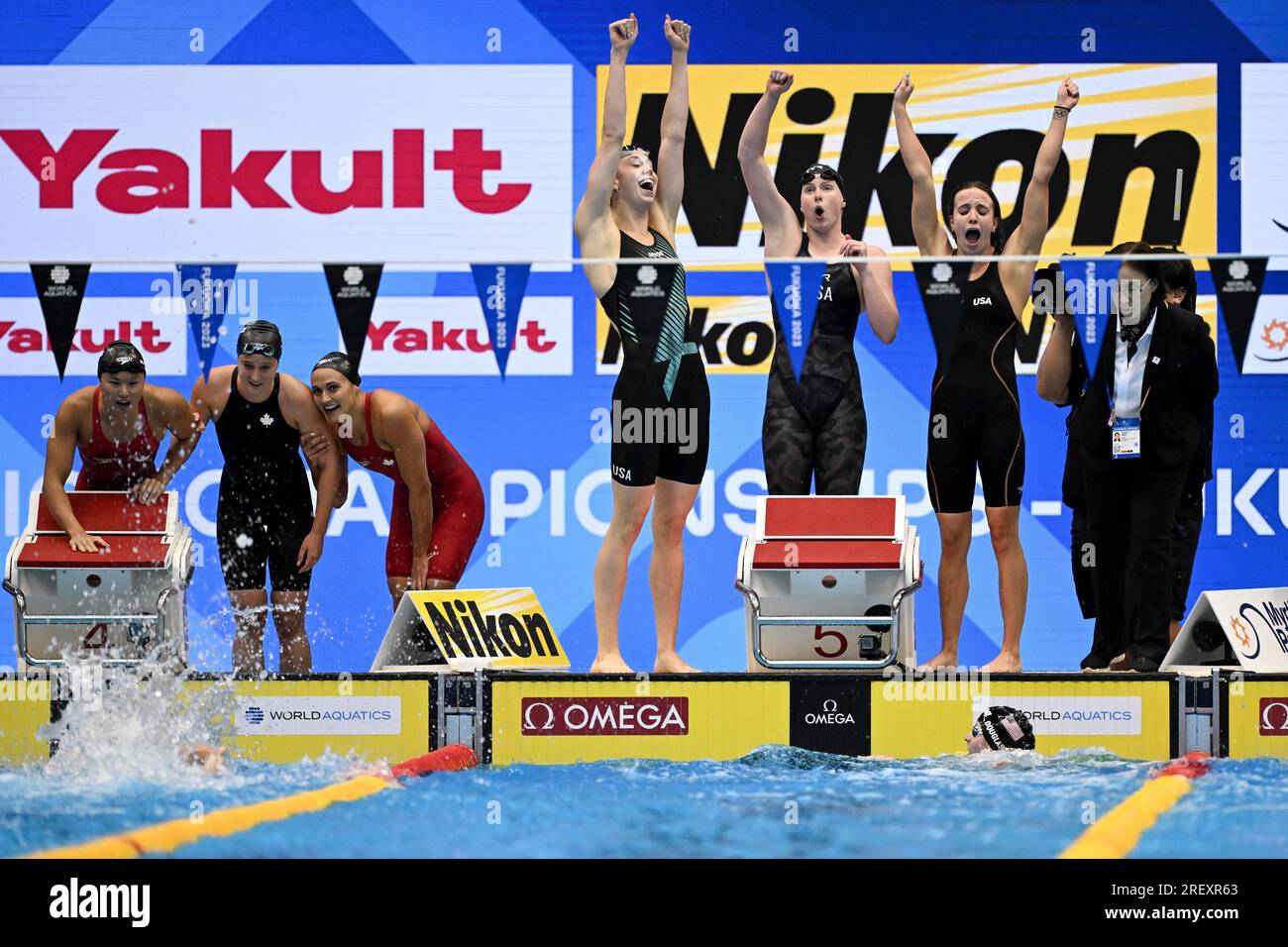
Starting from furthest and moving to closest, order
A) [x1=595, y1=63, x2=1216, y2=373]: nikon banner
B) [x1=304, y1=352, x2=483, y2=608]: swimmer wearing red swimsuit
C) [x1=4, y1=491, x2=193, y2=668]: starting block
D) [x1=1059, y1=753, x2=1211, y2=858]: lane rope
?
[x1=595, y1=63, x2=1216, y2=373]: nikon banner, [x1=304, y1=352, x2=483, y2=608]: swimmer wearing red swimsuit, [x1=4, y1=491, x2=193, y2=668]: starting block, [x1=1059, y1=753, x2=1211, y2=858]: lane rope

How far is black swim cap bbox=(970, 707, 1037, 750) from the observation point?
18.9ft

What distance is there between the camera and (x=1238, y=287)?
6.31 meters

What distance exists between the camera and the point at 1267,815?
4750 millimetres

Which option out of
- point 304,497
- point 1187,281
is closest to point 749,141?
point 1187,281

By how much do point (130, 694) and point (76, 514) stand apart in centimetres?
108

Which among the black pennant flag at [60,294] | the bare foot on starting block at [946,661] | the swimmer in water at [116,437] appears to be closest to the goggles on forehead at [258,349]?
the swimmer in water at [116,437]

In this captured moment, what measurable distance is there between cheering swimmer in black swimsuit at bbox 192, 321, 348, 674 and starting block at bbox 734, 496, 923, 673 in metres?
1.79

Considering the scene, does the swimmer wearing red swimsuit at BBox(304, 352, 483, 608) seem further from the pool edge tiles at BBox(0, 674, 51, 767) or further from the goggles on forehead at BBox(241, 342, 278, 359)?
the pool edge tiles at BBox(0, 674, 51, 767)

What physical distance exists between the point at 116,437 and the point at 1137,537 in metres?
3.94

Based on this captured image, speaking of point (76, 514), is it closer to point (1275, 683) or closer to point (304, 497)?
point (304, 497)

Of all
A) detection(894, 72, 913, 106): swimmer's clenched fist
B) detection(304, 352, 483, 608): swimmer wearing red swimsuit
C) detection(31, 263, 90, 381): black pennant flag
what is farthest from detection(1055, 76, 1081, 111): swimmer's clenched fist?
detection(31, 263, 90, 381): black pennant flag

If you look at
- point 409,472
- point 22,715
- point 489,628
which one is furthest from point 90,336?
point 489,628

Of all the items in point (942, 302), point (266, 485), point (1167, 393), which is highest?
point (942, 302)

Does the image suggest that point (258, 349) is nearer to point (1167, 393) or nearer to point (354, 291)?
point (354, 291)
